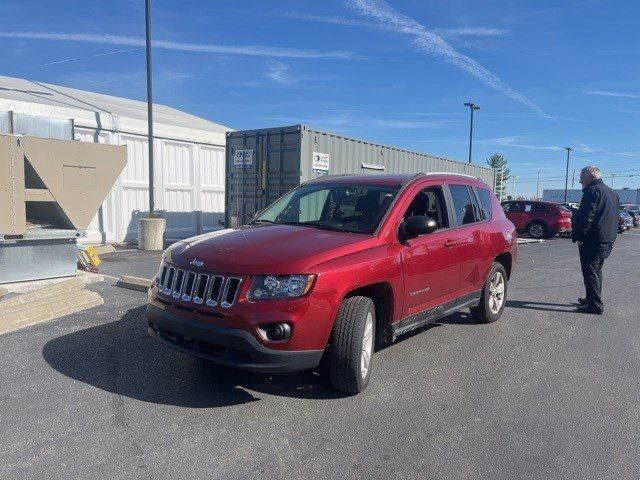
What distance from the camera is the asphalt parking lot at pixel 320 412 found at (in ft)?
9.60

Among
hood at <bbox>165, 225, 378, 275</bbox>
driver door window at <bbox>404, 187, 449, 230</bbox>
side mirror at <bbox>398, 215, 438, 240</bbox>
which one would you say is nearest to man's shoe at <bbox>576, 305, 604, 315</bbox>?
driver door window at <bbox>404, 187, 449, 230</bbox>

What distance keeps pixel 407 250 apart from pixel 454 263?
101 centimetres

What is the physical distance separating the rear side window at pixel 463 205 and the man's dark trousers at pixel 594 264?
2192 millimetres

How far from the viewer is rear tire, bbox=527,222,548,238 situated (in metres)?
22.1

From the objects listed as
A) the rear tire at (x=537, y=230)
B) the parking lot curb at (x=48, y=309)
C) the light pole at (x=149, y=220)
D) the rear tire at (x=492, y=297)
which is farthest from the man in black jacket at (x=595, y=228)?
the rear tire at (x=537, y=230)

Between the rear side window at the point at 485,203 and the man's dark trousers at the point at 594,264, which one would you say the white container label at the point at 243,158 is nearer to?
the rear side window at the point at 485,203

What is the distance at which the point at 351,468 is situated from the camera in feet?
9.51

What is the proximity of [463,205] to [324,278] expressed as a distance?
2.74 metres

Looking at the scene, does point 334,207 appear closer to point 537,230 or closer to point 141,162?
point 141,162

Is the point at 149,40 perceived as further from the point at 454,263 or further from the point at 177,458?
the point at 177,458

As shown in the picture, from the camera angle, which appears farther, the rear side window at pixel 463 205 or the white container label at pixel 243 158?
the white container label at pixel 243 158

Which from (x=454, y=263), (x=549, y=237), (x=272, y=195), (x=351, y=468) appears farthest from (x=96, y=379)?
(x=549, y=237)

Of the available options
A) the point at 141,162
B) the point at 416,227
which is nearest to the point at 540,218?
the point at 141,162

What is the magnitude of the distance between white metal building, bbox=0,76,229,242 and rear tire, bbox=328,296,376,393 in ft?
32.2
